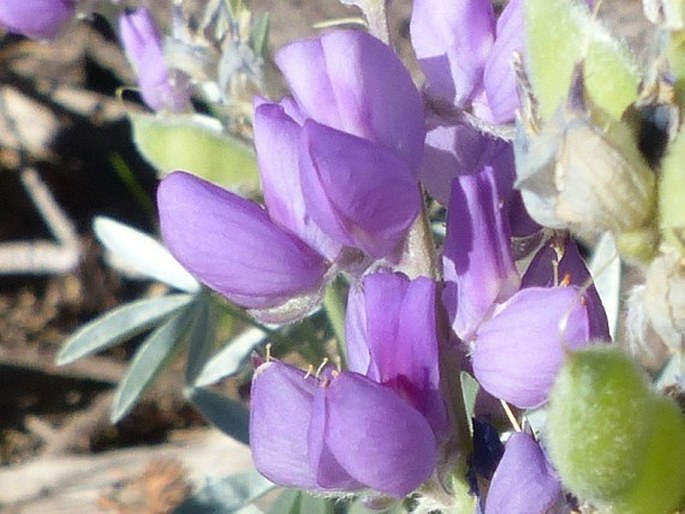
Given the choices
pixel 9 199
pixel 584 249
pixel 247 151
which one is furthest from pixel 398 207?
pixel 9 199

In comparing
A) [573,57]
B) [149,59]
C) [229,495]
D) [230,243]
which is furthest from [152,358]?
[573,57]

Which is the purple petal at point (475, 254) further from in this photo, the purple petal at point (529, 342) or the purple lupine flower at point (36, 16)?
the purple lupine flower at point (36, 16)

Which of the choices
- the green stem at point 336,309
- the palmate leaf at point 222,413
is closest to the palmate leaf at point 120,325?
the palmate leaf at point 222,413

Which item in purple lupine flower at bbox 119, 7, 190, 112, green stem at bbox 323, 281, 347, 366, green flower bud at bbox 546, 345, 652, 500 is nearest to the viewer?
green flower bud at bbox 546, 345, 652, 500

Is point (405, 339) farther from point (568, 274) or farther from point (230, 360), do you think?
point (230, 360)

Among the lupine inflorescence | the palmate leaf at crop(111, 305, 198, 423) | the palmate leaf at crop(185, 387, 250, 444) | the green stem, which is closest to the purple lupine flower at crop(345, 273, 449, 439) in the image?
the lupine inflorescence

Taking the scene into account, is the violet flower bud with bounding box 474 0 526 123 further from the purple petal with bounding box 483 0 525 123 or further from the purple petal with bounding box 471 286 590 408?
the purple petal with bounding box 471 286 590 408

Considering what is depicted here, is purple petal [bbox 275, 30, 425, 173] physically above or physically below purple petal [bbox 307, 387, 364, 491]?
above

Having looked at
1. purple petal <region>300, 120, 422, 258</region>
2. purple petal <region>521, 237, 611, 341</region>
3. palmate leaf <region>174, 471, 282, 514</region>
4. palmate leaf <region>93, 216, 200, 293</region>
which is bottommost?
palmate leaf <region>174, 471, 282, 514</region>
